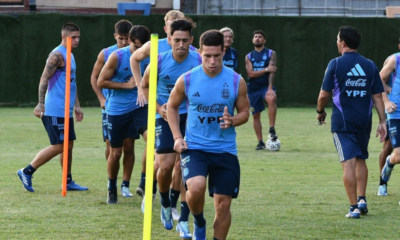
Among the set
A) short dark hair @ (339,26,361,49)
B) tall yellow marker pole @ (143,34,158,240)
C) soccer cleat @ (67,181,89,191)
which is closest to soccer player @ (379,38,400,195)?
short dark hair @ (339,26,361,49)

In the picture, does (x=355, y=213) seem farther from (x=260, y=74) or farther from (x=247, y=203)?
(x=260, y=74)

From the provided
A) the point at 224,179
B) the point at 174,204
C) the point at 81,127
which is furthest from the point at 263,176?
the point at 81,127

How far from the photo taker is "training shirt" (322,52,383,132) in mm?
8021

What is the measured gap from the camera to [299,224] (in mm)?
7613

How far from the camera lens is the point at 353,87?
804cm

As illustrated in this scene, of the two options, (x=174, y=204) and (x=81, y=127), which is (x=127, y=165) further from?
(x=81, y=127)

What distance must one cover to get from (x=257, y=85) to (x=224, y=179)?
30.2 feet

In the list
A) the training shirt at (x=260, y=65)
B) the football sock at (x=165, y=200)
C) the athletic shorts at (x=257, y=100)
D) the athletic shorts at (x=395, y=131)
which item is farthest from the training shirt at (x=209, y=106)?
the training shirt at (x=260, y=65)

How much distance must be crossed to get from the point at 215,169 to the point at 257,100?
29.1 ft

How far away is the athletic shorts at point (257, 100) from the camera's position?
14926 mm

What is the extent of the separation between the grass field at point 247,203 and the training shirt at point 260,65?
137 cm

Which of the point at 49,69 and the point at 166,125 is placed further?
the point at 49,69

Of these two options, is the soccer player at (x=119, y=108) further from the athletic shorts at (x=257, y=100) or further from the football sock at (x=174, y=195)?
the athletic shorts at (x=257, y=100)

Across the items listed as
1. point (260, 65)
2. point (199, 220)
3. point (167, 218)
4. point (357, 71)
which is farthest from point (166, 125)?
point (260, 65)
